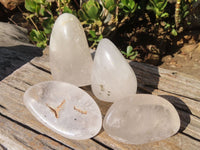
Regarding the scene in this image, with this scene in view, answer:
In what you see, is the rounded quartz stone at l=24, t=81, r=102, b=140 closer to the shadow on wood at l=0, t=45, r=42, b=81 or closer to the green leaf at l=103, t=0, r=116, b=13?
the shadow on wood at l=0, t=45, r=42, b=81

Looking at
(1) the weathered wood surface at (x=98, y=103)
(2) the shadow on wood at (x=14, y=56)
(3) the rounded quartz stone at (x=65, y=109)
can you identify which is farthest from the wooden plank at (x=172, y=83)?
(3) the rounded quartz stone at (x=65, y=109)

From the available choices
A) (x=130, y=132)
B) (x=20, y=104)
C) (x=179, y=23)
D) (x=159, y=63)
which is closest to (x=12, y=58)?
(x=20, y=104)

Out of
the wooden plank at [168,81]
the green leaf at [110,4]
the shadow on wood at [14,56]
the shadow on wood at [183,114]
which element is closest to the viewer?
the shadow on wood at [183,114]

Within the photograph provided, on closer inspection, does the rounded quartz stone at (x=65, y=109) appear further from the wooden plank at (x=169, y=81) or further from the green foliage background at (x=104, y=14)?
the green foliage background at (x=104, y=14)

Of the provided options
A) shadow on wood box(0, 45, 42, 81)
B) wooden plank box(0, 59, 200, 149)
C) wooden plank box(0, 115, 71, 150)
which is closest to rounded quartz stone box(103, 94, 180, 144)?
wooden plank box(0, 59, 200, 149)

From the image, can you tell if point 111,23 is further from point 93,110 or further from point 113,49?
point 93,110

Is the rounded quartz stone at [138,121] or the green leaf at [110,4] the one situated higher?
the green leaf at [110,4]

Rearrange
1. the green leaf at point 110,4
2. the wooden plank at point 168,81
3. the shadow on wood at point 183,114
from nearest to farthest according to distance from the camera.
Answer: the shadow on wood at point 183,114, the wooden plank at point 168,81, the green leaf at point 110,4

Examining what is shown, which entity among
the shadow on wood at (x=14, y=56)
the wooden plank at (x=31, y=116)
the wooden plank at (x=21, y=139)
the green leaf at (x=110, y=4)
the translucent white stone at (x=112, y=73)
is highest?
the green leaf at (x=110, y=4)

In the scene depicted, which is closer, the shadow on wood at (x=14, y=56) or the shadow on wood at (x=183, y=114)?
the shadow on wood at (x=183, y=114)
